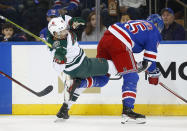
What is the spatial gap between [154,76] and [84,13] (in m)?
Answer: 1.10

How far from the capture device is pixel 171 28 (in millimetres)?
4160

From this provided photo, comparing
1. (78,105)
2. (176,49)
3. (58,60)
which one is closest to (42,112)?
(78,105)

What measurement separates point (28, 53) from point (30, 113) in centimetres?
61

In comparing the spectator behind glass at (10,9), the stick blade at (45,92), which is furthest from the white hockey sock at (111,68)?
the spectator behind glass at (10,9)

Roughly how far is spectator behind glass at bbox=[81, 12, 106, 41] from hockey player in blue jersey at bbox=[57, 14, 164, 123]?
1.76 feet

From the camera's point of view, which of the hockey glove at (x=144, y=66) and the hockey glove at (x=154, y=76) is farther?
the hockey glove at (x=154, y=76)

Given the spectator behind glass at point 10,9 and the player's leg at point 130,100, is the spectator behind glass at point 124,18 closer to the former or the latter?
the player's leg at point 130,100

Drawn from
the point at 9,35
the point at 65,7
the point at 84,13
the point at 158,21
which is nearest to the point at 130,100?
the point at 158,21

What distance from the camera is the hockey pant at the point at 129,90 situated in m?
3.37

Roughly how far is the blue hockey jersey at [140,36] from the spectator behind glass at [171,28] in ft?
1.97

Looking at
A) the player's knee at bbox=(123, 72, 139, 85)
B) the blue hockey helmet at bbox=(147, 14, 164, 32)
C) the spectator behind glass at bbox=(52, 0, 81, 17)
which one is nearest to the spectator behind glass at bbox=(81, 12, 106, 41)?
the spectator behind glass at bbox=(52, 0, 81, 17)

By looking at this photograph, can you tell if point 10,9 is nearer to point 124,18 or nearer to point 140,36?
point 124,18

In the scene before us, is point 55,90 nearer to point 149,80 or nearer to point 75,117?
point 75,117

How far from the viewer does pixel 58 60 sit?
10.7 ft
